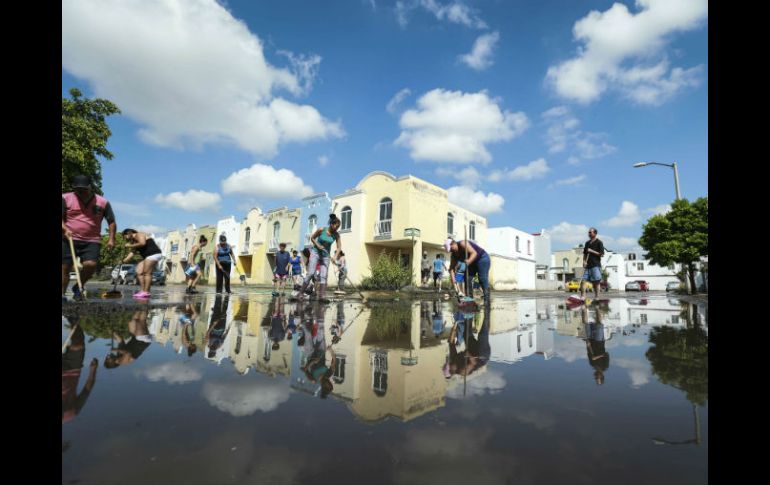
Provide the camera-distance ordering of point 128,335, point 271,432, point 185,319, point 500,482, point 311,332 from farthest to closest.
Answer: point 185,319 < point 311,332 < point 128,335 < point 271,432 < point 500,482

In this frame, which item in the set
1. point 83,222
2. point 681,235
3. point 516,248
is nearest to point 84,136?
point 83,222

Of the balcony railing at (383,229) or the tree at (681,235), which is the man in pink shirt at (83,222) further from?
the tree at (681,235)

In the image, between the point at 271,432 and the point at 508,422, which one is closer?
the point at 271,432

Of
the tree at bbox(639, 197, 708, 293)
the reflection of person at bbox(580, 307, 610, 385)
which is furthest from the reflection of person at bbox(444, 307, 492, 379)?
the tree at bbox(639, 197, 708, 293)

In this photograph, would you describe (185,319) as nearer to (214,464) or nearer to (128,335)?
(128,335)

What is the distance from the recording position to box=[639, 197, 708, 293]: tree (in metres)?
20.9

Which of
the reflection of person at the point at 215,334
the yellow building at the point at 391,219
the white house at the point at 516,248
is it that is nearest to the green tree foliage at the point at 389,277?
the yellow building at the point at 391,219

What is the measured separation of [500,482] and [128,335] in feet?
11.0

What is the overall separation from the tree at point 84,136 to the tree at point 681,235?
29.7 meters

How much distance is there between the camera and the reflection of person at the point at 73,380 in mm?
1537
